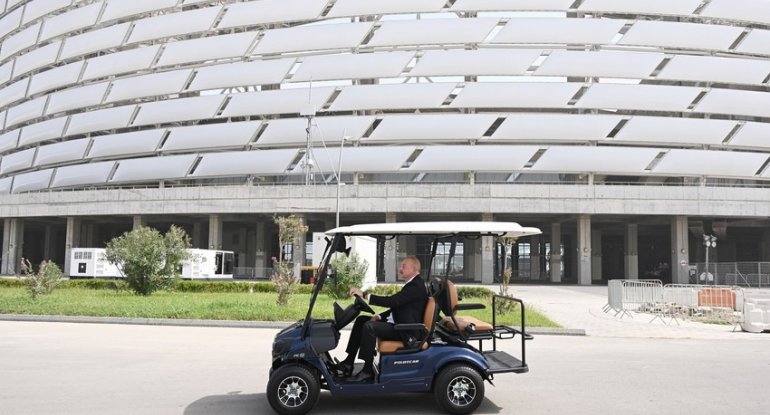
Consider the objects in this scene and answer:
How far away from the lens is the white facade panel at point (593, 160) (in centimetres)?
4044

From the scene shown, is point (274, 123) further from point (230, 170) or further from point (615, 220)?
point (615, 220)

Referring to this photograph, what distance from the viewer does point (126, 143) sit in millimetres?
46938

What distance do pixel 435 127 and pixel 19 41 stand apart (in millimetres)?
40684

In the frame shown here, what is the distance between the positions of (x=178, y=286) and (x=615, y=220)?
30.9 m

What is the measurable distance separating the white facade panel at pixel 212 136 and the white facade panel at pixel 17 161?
1534cm

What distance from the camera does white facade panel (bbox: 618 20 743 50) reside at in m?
41.0

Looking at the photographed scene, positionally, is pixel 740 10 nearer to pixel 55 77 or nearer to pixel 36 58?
pixel 55 77

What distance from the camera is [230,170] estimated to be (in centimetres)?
4394

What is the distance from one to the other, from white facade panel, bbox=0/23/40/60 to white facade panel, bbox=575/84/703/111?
151 ft

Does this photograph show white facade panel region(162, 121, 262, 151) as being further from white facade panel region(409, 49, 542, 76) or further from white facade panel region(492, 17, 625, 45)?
white facade panel region(492, 17, 625, 45)

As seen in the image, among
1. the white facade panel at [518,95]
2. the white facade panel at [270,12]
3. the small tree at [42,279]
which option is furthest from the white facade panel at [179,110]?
the small tree at [42,279]

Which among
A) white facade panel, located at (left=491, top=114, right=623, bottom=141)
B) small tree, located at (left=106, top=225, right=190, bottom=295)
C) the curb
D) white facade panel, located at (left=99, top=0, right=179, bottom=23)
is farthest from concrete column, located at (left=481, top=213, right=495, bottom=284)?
white facade panel, located at (left=99, top=0, right=179, bottom=23)

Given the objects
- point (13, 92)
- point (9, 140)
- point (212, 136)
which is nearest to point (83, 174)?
point (212, 136)

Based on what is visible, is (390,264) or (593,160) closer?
(390,264)
